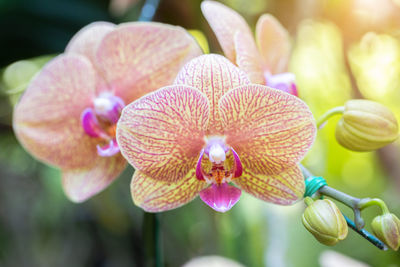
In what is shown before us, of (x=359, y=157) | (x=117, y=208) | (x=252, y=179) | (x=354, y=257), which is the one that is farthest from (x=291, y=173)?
(x=117, y=208)

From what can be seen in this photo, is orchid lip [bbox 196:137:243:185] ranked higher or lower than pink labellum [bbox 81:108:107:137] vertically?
higher

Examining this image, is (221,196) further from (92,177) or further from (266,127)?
(92,177)

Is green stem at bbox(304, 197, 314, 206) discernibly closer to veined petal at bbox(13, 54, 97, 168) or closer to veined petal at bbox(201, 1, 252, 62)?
veined petal at bbox(201, 1, 252, 62)

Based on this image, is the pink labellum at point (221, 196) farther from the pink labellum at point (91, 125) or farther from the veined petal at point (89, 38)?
the veined petal at point (89, 38)

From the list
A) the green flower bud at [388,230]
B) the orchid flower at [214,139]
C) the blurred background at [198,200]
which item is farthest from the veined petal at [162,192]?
the blurred background at [198,200]

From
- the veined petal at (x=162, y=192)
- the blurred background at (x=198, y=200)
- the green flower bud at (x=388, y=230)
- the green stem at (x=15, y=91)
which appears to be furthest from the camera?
the green stem at (x=15, y=91)

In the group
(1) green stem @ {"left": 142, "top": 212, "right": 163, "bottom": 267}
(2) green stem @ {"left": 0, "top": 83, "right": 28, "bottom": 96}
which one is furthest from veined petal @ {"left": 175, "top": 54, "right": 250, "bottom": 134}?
(2) green stem @ {"left": 0, "top": 83, "right": 28, "bottom": 96}
